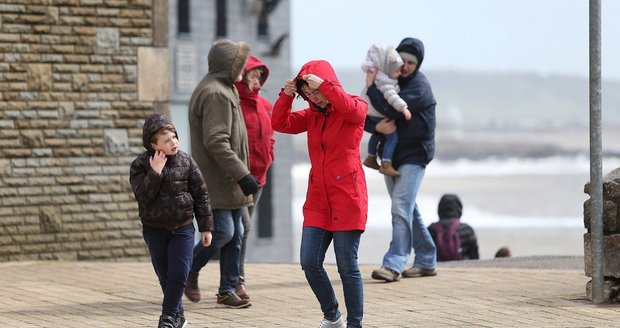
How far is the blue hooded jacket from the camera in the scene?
12148mm

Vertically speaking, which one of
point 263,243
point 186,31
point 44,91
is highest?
point 186,31

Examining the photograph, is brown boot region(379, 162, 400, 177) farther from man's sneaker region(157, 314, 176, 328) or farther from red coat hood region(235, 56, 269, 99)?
man's sneaker region(157, 314, 176, 328)

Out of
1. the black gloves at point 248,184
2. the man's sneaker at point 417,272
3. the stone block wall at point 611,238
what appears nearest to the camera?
the black gloves at point 248,184

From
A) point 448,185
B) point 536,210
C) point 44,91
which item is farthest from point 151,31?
point 448,185

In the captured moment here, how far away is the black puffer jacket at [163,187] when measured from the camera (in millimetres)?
9344

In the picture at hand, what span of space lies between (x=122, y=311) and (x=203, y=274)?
7.77 feet

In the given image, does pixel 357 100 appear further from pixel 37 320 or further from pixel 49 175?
pixel 49 175

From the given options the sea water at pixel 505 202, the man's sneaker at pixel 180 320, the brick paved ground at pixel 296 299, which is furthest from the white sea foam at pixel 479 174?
the man's sneaker at pixel 180 320

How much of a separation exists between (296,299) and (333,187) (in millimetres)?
2267

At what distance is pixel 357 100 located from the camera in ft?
30.3

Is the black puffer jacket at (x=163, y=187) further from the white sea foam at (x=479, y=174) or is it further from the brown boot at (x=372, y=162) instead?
the white sea foam at (x=479, y=174)

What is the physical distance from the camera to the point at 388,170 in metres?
12.2

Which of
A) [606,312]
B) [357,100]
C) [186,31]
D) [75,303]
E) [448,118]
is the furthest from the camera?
[448,118]

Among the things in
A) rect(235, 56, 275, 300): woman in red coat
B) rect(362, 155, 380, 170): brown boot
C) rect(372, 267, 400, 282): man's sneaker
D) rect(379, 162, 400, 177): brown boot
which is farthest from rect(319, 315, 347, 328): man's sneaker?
rect(362, 155, 380, 170): brown boot
